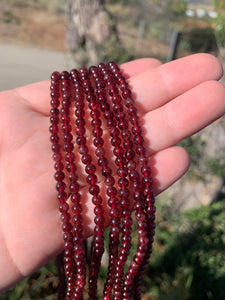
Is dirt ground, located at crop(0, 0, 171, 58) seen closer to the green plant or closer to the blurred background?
the blurred background

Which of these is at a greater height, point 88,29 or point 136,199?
point 88,29

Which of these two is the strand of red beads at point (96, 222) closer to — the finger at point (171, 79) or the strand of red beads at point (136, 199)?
the strand of red beads at point (136, 199)

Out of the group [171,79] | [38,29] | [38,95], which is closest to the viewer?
[171,79]

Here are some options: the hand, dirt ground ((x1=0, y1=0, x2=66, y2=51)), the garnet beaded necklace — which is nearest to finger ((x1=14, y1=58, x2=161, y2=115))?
the hand

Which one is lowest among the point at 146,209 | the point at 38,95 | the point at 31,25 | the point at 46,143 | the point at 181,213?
the point at 181,213

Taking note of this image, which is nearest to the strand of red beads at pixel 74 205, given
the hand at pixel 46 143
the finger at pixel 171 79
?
the hand at pixel 46 143

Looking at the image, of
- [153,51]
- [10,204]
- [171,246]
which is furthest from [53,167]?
[153,51]

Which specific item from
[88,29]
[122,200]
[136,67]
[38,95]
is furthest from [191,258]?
[88,29]

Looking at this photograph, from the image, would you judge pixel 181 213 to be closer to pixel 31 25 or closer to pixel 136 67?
pixel 136 67
